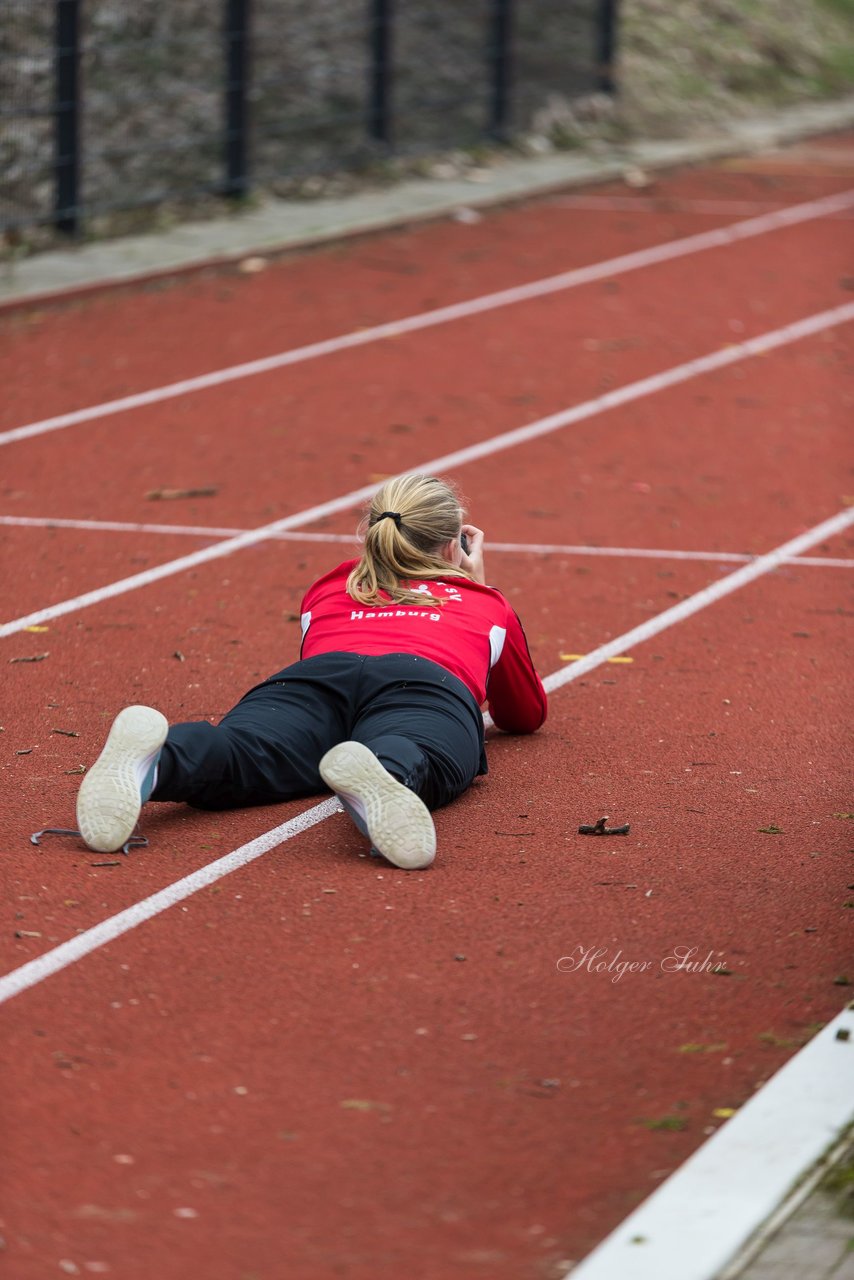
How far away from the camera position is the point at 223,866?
5.07 m

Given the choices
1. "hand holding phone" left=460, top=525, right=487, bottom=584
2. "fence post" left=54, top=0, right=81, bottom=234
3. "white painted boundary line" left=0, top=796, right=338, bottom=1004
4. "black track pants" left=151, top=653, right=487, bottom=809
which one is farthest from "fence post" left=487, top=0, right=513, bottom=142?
"white painted boundary line" left=0, top=796, right=338, bottom=1004

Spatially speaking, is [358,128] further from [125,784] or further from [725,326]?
[125,784]

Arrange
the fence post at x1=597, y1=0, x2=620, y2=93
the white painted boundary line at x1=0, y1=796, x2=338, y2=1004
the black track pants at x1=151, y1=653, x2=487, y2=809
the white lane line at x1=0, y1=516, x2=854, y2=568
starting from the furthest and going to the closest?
the fence post at x1=597, y1=0, x2=620, y2=93 → the white lane line at x1=0, y1=516, x2=854, y2=568 → the black track pants at x1=151, y1=653, x2=487, y2=809 → the white painted boundary line at x1=0, y1=796, x2=338, y2=1004


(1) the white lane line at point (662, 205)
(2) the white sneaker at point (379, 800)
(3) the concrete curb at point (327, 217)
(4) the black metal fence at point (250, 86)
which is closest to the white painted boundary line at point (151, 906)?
(2) the white sneaker at point (379, 800)

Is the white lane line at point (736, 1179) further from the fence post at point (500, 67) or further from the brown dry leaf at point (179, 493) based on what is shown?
the fence post at point (500, 67)

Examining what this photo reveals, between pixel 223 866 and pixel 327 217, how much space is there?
40.0ft

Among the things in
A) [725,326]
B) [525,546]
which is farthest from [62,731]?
[725,326]

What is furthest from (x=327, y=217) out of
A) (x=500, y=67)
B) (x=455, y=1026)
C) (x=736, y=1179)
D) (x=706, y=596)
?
(x=736, y=1179)

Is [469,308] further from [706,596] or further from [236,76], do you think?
[706,596]

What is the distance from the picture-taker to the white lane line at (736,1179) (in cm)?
325

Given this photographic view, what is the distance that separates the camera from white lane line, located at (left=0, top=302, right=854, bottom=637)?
302 inches

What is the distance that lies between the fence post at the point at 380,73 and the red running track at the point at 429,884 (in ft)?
26.2

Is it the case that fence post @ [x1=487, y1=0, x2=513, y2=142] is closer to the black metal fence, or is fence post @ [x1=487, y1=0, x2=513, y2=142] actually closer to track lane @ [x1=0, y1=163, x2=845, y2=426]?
the black metal fence

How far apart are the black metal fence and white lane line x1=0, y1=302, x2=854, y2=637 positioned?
5.75 m
